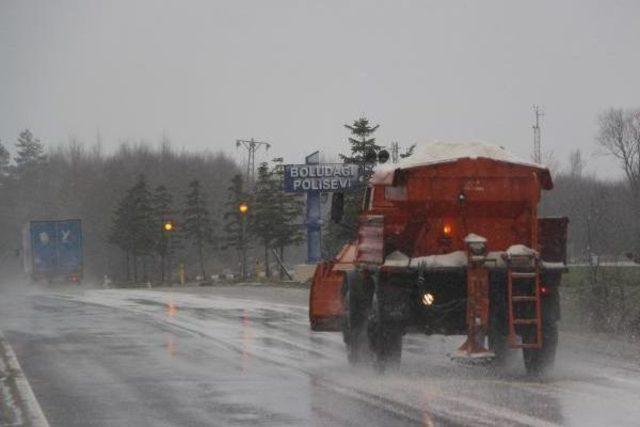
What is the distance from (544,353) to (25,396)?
614 centimetres

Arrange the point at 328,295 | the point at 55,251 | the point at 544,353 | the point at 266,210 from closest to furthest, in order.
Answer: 1. the point at 544,353
2. the point at 328,295
3. the point at 55,251
4. the point at 266,210

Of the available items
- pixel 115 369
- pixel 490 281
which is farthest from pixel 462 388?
pixel 115 369

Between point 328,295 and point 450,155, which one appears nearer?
point 450,155

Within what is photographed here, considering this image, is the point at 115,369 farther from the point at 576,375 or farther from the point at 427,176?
the point at 576,375

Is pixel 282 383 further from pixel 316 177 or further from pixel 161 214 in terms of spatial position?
pixel 161 214

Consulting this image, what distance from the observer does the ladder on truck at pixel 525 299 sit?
1293 centimetres

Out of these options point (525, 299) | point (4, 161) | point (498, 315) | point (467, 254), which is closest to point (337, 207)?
point (467, 254)

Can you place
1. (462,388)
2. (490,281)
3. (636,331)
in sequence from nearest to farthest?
(462,388)
(490,281)
(636,331)

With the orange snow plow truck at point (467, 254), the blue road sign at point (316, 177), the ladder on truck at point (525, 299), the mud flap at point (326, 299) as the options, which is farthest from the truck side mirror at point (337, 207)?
the blue road sign at point (316, 177)

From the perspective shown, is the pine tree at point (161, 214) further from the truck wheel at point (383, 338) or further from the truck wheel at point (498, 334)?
the truck wheel at point (498, 334)

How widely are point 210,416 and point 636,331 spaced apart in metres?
10.8

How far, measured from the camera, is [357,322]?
14891mm

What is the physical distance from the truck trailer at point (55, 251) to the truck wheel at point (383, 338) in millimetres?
48713

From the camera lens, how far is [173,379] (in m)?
13.5
